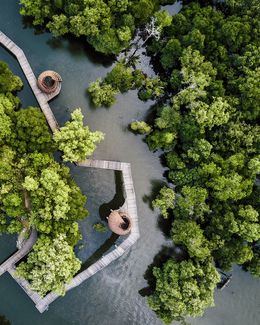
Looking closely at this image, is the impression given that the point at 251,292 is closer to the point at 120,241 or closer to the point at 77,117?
the point at 120,241

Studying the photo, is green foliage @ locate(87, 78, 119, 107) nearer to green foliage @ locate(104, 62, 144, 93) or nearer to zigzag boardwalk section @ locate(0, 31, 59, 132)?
green foliage @ locate(104, 62, 144, 93)

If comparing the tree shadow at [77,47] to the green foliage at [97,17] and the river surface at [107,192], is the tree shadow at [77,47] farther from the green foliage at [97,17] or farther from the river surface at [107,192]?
the green foliage at [97,17]

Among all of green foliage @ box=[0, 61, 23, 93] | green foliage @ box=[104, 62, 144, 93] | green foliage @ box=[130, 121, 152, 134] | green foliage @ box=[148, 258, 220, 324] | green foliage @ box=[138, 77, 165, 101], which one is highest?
green foliage @ box=[0, 61, 23, 93]

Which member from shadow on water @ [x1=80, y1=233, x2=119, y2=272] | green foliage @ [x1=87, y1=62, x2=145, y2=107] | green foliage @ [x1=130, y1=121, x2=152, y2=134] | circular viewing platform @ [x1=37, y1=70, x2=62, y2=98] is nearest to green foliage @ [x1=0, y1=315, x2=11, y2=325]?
shadow on water @ [x1=80, y1=233, x2=119, y2=272]

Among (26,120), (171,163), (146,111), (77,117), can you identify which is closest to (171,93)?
(146,111)

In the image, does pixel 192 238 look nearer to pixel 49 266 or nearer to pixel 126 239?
pixel 126 239

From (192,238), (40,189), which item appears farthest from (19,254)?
(192,238)

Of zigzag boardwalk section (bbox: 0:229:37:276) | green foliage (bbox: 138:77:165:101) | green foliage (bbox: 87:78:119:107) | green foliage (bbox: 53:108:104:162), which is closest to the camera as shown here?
green foliage (bbox: 53:108:104:162)
